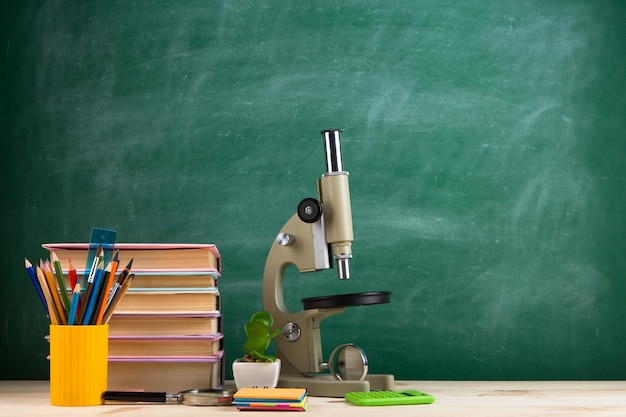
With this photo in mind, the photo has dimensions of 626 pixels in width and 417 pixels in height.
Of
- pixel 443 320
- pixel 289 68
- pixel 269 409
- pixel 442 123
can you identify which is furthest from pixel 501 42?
pixel 269 409

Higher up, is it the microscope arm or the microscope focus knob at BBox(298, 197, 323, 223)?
the microscope focus knob at BBox(298, 197, 323, 223)

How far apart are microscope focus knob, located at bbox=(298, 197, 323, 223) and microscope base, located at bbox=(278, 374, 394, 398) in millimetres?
279

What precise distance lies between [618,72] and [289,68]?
0.73m

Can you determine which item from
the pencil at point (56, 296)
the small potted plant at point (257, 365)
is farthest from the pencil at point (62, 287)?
the small potted plant at point (257, 365)

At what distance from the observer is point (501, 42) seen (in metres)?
1.73

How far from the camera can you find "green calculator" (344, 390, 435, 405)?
119 cm

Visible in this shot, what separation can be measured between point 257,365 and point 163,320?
0.60 ft

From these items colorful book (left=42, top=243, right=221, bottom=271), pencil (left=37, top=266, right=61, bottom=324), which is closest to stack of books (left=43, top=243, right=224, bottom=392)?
colorful book (left=42, top=243, right=221, bottom=271)

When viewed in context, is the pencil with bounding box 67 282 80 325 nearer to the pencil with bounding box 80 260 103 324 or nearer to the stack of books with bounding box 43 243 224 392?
the pencil with bounding box 80 260 103 324

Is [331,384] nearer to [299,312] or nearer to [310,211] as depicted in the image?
[299,312]

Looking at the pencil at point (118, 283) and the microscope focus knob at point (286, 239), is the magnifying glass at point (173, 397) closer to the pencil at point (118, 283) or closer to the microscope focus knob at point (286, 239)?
the pencil at point (118, 283)

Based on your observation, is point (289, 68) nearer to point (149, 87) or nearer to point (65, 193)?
point (149, 87)

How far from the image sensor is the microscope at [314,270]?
1351mm

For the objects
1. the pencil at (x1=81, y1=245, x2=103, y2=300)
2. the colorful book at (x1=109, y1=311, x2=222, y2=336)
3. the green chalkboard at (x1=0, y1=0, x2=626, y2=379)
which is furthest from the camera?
the green chalkboard at (x1=0, y1=0, x2=626, y2=379)
